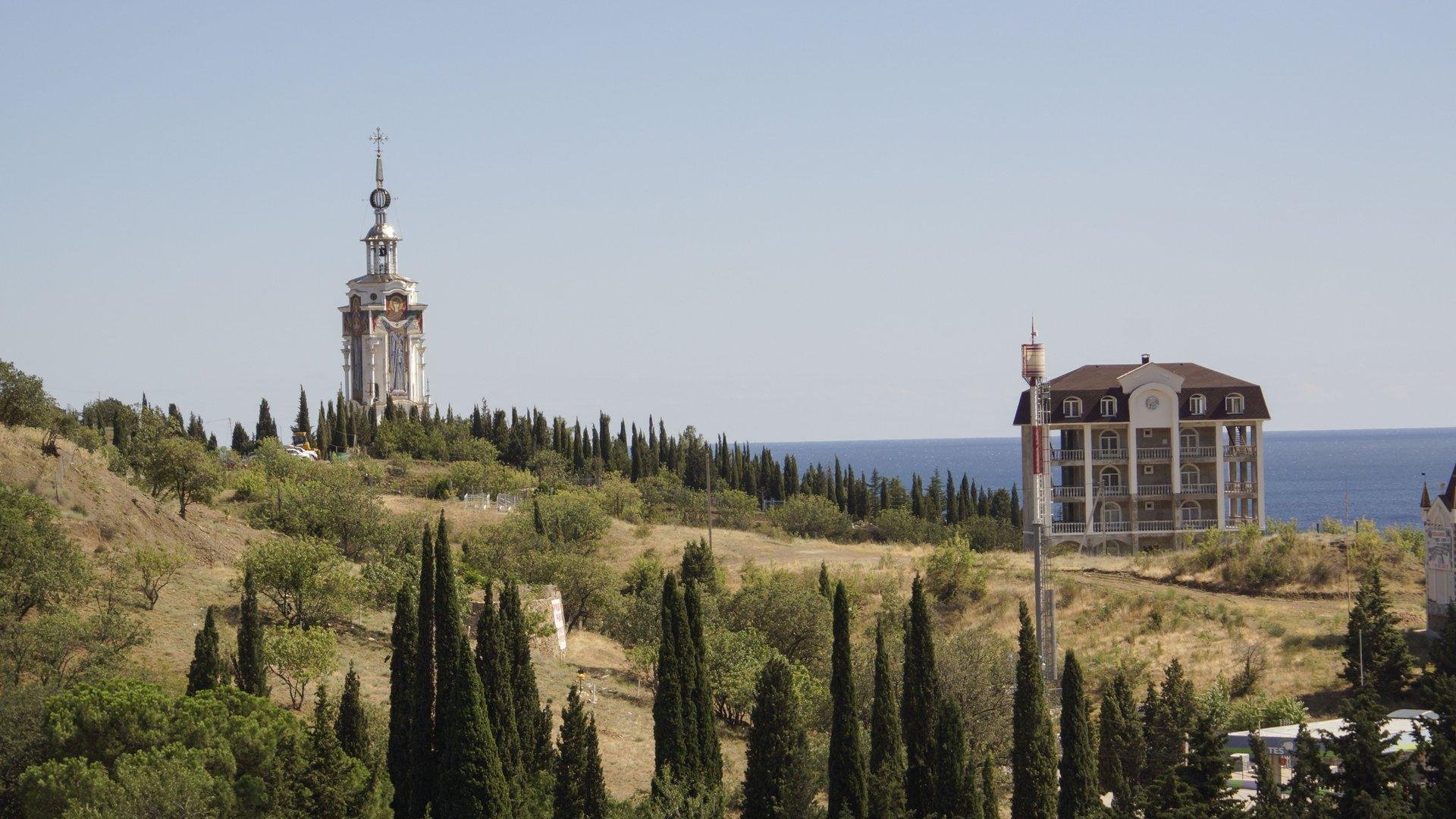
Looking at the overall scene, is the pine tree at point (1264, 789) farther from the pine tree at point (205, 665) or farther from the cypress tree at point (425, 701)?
the pine tree at point (205, 665)

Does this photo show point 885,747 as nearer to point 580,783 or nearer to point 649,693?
point 580,783

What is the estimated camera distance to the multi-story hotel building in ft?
233

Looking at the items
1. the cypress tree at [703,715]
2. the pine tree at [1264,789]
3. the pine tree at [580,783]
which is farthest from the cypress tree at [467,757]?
the pine tree at [1264,789]

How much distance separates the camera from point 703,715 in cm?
3891

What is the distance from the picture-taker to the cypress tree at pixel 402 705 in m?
36.5

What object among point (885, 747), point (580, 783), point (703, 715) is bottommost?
point (580, 783)

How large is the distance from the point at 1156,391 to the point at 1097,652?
2071 centimetres

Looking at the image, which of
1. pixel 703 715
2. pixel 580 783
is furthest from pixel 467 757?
pixel 703 715

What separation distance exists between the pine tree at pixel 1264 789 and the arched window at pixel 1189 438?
3838cm

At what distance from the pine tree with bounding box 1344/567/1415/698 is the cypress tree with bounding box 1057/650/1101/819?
12.2 meters

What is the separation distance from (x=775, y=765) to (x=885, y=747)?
259 centimetres

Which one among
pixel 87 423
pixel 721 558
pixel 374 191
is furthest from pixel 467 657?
pixel 374 191


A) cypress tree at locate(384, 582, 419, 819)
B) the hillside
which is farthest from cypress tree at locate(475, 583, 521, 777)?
the hillside

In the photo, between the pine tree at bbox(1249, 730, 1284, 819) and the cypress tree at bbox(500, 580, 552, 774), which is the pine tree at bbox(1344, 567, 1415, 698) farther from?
the cypress tree at bbox(500, 580, 552, 774)
